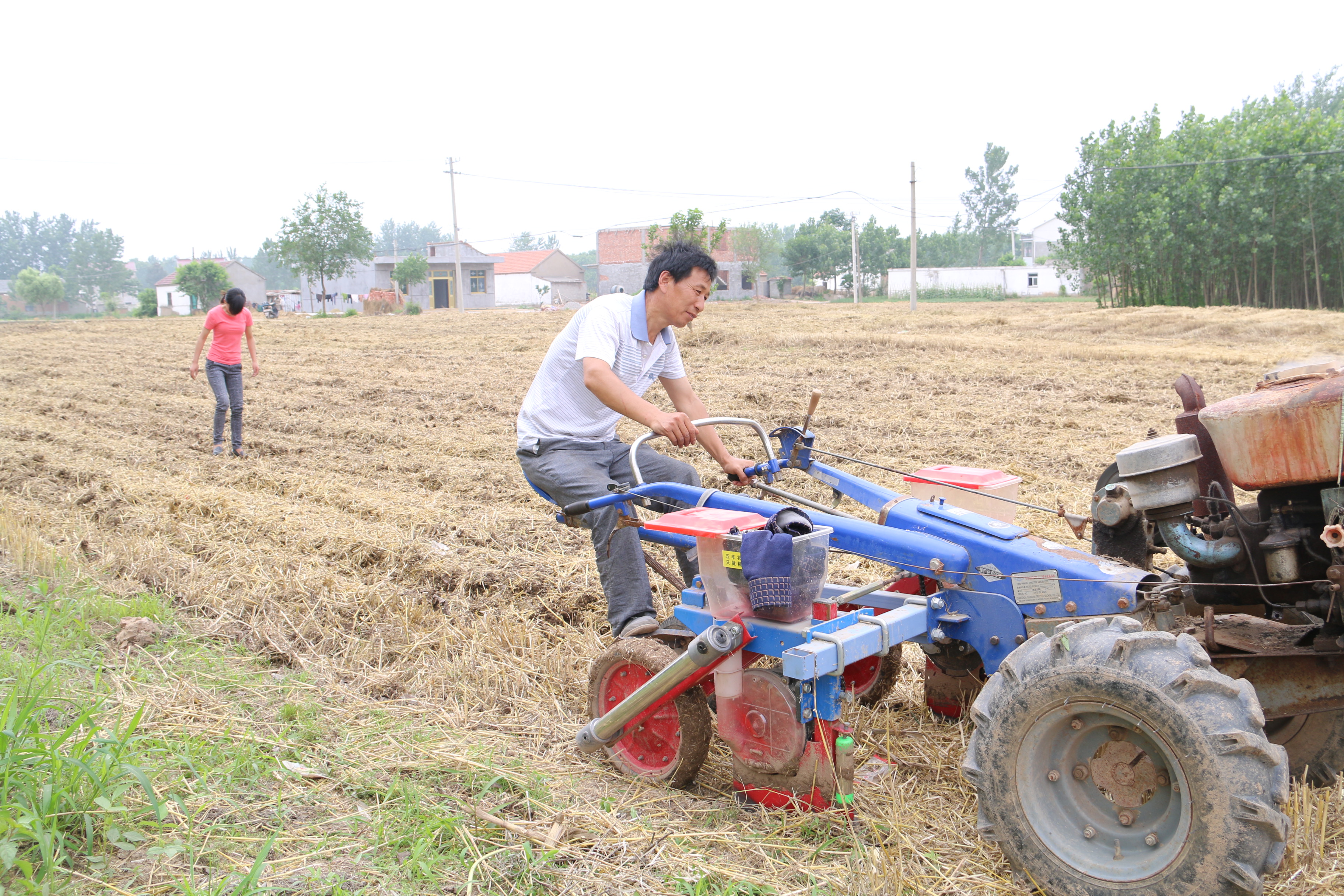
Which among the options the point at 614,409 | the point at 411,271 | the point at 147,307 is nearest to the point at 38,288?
the point at 147,307

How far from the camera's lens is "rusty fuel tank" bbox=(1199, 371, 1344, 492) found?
2531 millimetres

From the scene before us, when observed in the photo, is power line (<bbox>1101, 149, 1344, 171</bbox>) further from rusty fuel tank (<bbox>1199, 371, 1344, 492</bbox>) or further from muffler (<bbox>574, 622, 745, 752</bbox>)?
muffler (<bbox>574, 622, 745, 752</bbox>)

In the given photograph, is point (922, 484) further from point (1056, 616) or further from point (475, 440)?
point (475, 440)

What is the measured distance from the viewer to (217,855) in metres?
2.73

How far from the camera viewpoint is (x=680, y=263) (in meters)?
3.96

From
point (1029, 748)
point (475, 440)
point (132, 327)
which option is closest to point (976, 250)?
point (132, 327)

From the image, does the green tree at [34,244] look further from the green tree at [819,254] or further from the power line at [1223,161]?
the power line at [1223,161]

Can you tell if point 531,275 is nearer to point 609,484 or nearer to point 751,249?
point 751,249

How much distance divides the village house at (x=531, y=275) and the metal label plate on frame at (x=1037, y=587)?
2987 inches

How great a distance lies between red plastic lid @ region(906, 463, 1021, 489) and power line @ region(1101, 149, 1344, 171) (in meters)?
30.5

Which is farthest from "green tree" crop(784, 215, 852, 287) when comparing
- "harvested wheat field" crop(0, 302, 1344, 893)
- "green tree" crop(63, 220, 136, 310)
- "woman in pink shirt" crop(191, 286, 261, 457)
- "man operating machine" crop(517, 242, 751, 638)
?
"green tree" crop(63, 220, 136, 310)

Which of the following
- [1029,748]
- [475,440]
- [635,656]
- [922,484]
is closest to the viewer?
[1029,748]

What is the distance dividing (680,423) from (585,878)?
1587 mm

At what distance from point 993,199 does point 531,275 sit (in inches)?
2039
